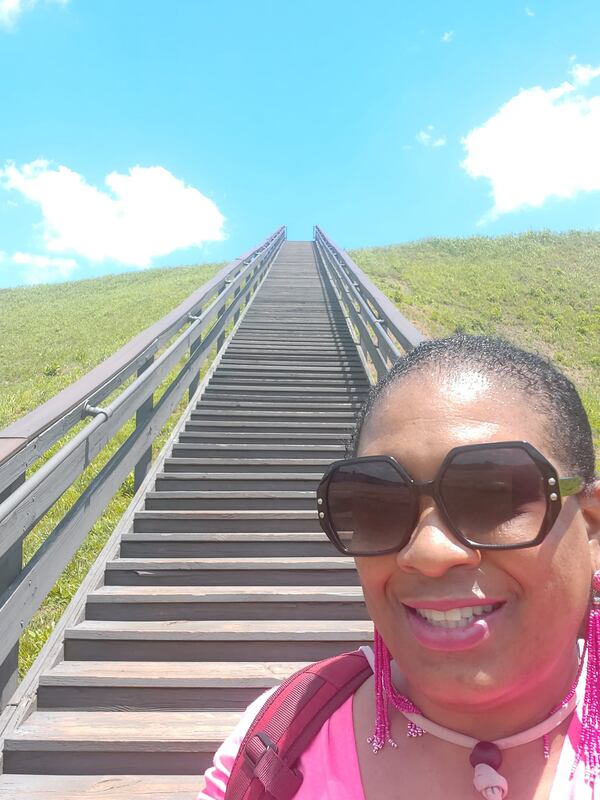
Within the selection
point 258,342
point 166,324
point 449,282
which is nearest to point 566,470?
point 166,324

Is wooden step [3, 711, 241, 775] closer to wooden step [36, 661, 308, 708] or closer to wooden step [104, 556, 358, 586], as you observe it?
Result: wooden step [36, 661, 308, 708]

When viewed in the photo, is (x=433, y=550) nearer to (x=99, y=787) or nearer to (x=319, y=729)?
(x=319, y=729)

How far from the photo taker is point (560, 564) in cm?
83

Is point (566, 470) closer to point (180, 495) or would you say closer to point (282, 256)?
point (180, 495)

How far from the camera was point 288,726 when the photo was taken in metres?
0.95

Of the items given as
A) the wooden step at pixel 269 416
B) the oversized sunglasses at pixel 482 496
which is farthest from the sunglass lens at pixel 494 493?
the wooden step at pixel 269 416

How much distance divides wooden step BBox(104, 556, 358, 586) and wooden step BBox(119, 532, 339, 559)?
22 cm

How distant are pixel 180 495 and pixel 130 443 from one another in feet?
1.59

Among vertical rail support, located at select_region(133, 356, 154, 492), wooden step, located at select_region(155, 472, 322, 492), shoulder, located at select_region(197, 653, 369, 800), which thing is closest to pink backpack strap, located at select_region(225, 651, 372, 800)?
shoulder, located at select_region(197, 653, 369, 800)

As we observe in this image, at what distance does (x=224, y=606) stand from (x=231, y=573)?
28 centimetres

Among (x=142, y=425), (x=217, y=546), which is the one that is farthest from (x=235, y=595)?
(x=142, y=425)

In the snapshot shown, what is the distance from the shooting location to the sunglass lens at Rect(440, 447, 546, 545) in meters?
0.84

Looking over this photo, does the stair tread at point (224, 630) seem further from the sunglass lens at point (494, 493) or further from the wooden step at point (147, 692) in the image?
the sunglass lens at point (494, 493)

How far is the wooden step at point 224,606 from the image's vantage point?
3104 millimetres
